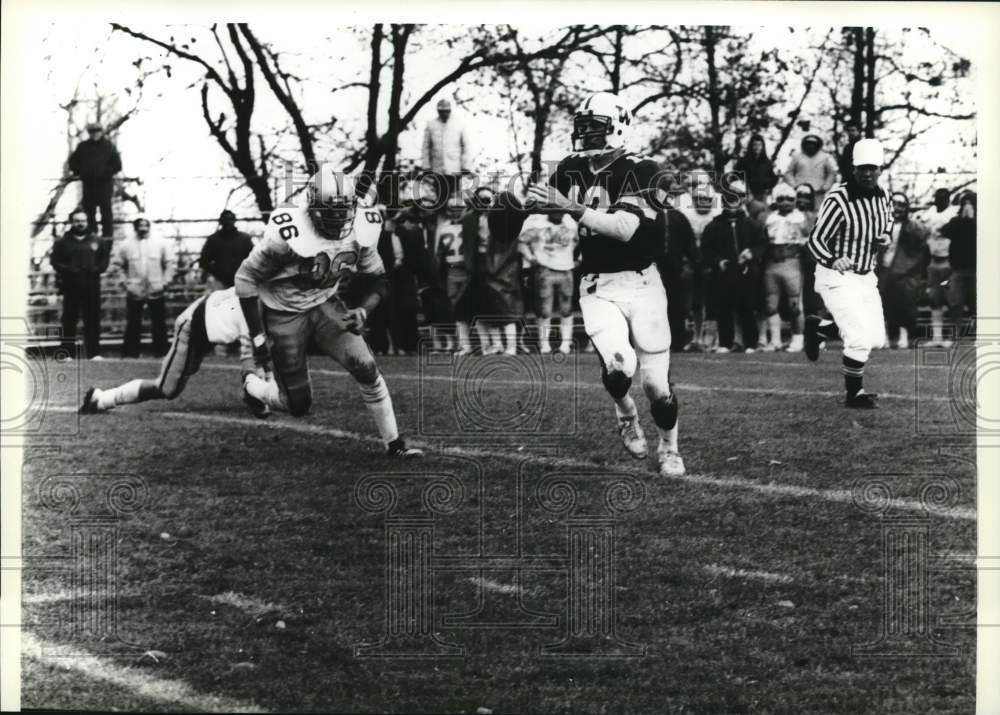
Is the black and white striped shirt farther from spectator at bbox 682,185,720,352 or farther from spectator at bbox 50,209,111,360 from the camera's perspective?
spectator at bbox 50,209,111,360

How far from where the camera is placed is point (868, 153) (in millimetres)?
5664

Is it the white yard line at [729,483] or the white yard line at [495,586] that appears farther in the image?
the white yard line at [729,483]

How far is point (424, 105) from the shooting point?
5719mm

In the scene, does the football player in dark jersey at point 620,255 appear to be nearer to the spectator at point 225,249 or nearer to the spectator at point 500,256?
the spectator at point 500,256

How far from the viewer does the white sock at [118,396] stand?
5.68 metres

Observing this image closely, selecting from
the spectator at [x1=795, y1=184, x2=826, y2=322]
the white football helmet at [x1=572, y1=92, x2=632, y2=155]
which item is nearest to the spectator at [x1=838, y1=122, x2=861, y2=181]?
the spectator at [x1=795, y1=184, x2=826, y2=322]

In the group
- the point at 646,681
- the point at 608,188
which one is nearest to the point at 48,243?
the point at 608,188

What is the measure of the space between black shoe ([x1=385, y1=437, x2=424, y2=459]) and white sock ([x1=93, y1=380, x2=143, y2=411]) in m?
0.99

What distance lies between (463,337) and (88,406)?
143 cm

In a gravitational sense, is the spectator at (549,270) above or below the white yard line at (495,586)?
above

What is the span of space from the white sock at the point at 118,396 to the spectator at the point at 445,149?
1380 millimetres

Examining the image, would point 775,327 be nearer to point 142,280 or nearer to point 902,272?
point 902,272

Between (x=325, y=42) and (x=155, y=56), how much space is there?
2.10 ft

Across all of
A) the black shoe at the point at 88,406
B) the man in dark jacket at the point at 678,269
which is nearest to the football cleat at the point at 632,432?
the man in dark jacket at the point at 678,269
